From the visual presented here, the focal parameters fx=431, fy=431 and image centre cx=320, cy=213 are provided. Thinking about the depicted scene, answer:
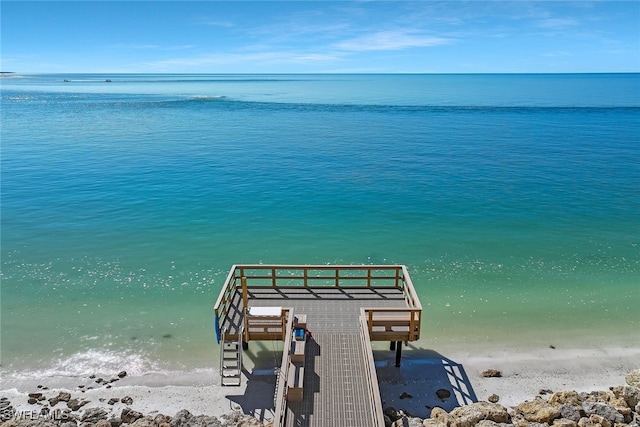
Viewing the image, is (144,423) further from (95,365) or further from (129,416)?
(95,365)

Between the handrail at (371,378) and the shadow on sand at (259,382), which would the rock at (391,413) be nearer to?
the handrail at (371,378)

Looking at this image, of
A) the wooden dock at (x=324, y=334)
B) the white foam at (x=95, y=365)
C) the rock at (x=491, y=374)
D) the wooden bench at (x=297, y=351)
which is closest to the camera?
the wooden dock at (x=324, y=334)

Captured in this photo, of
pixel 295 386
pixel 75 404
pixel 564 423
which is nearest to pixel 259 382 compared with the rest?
pixel 295 386

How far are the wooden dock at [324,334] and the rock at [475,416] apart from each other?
2.43m

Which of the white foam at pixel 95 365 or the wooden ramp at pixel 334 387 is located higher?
the wooden ramp at pixel 334 387

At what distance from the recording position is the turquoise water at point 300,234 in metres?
16.5

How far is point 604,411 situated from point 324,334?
7.71 m

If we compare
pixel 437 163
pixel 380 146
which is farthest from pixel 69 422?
pixel 380 146

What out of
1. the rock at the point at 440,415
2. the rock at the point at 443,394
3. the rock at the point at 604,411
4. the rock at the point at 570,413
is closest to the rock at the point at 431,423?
the rock at the point at 440,415

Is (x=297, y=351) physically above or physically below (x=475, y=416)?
above

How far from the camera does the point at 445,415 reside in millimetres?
11469

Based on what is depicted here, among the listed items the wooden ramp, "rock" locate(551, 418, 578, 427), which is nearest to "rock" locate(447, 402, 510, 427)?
"rock" locate(551, 418, 578, 427)

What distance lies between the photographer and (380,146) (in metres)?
50.8

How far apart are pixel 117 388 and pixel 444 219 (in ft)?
66.5
